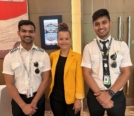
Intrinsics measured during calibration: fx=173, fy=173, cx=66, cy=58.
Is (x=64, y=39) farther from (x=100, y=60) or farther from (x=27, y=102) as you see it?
(x=27, y=102)

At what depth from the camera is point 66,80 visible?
5.78ft

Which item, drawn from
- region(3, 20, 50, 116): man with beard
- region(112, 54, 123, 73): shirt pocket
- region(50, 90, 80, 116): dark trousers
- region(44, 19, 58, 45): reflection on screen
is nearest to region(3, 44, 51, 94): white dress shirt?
region(3, 20, 50, 116): man with beard

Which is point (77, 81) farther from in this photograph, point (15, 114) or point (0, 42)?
point (0, 42)

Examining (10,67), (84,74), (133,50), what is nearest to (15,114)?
(10,67)

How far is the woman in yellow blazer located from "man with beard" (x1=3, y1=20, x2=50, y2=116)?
0.43 ft

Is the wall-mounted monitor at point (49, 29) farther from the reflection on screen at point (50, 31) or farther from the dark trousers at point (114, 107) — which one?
the dark trousers at point (114, 107)

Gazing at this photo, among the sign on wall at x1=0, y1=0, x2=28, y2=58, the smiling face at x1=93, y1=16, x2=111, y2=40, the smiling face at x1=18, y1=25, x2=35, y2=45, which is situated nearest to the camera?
the smiling face at x1=93, y1=16, x2=111, y2=40

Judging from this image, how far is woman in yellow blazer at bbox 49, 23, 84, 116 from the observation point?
1.76 metres

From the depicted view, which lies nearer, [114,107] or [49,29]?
[114,107]

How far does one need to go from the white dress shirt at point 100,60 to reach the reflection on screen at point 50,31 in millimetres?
1182

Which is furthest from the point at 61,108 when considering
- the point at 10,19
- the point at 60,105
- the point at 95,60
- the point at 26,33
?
the point at 10,19

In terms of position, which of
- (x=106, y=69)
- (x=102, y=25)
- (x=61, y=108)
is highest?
(x=102, y=25)

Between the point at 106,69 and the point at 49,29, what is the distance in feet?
4.70

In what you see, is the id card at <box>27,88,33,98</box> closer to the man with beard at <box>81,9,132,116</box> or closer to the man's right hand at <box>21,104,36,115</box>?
the man's right hand at <box>21,104,36,115</box>
